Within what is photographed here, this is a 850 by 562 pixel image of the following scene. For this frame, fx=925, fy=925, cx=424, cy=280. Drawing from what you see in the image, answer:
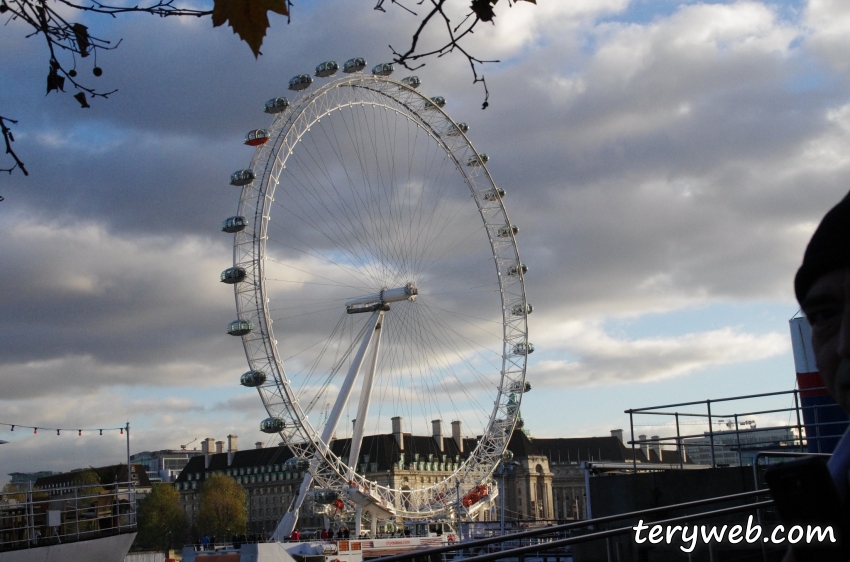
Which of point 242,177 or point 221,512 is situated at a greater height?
point 242,177

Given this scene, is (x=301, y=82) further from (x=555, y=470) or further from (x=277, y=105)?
(x=555, y=470)

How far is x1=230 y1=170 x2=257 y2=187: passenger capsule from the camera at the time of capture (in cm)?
3381

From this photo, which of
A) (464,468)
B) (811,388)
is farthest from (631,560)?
(464,468)

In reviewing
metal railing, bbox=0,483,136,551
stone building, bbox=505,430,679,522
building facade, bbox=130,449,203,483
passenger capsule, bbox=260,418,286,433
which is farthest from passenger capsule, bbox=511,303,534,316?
building facade, bbox=130,449,203,483

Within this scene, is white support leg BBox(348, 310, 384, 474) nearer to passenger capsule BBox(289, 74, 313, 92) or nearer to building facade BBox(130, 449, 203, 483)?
passenger capsule BBox(289, 74, 313, 92)

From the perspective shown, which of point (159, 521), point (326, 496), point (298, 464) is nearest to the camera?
point (298, 464)

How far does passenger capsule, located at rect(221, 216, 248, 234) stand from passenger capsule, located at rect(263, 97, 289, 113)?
4299 millimetres

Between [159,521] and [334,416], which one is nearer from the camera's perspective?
[334,416]

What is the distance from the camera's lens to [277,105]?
1357 inches

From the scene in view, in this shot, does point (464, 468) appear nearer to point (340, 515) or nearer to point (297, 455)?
point (340, 515)

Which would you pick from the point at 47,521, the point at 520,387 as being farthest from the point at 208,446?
the point at 47,521

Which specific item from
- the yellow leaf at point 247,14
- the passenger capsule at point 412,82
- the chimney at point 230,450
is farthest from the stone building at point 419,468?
the yellow leaf at point 247,14

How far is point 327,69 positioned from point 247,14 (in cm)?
3293

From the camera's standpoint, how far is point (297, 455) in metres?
36.8
